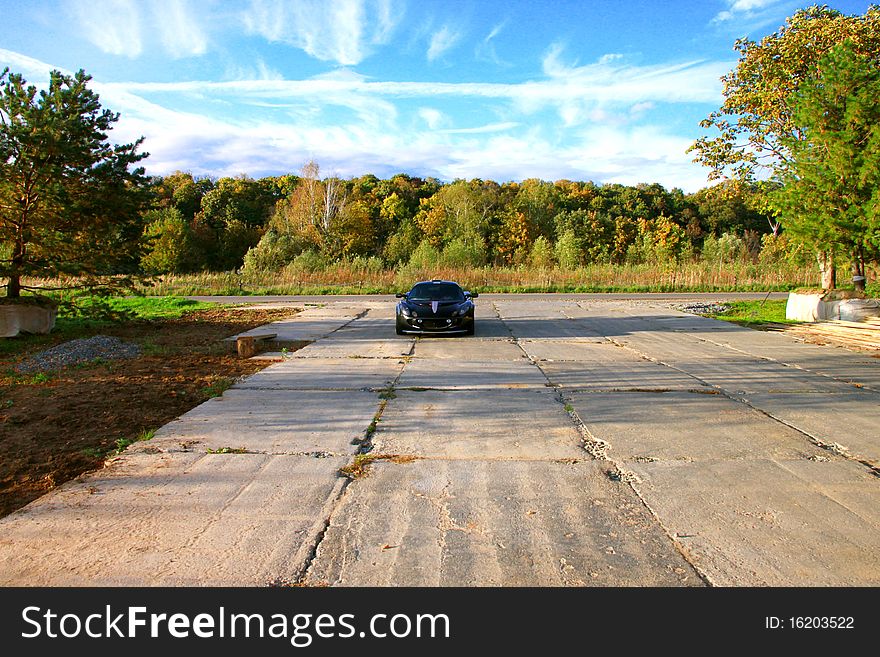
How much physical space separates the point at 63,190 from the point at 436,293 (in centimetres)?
878

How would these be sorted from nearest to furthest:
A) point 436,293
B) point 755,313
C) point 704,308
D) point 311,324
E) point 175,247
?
point 436,293, point 311,324, point 755,313, point 704,308, point 175,247

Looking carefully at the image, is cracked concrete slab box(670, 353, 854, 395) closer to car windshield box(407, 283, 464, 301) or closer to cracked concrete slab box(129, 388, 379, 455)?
cracked concrete slab box(129, 388, 379, 455)

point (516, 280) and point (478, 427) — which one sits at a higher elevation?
point (516, 280)

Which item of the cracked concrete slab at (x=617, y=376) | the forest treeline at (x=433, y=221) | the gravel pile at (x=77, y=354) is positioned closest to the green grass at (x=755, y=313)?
the cracked concrete slab at (x=617, y=376)

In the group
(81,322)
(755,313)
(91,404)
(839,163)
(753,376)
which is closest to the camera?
(91,404)

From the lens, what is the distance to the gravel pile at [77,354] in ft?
33.8

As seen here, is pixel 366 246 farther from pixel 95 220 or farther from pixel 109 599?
pixel 109 599

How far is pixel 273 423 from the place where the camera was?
22.3ft

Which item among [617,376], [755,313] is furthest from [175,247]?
[617,376]

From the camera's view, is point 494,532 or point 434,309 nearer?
point 494,532

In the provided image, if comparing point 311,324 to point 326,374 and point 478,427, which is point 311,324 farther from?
point 478,427

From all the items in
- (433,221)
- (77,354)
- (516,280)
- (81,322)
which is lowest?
(77,354)

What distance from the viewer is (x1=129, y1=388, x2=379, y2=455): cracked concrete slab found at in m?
5.95

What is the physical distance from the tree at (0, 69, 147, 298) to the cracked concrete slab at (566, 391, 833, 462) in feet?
39.1
